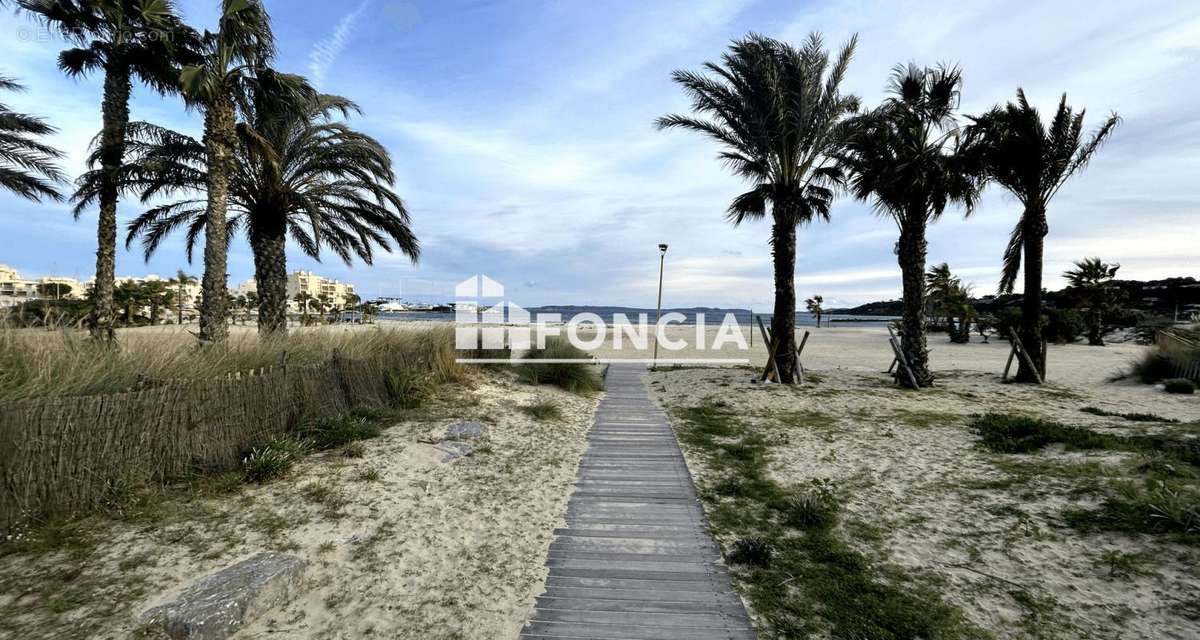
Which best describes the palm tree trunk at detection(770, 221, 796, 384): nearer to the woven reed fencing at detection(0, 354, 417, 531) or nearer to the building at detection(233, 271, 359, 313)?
the woven reed fencing at detection(0, 354, 417, 531)

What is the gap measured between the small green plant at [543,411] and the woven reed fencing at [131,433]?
3.68 meters

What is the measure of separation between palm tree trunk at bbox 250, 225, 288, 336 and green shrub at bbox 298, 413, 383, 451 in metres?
6.54

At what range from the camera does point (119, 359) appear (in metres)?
5.77

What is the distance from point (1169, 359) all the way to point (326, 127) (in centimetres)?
2245

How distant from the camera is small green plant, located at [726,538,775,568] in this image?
153 inches

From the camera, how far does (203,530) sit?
163 inches

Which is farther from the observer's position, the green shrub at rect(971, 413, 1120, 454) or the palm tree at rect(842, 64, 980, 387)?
the palm tree at rect(842, 64, 980, 387)

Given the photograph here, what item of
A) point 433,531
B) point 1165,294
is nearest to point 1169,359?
point 433,531

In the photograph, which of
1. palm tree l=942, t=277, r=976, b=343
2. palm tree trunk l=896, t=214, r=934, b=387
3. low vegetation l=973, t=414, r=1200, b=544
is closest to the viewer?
low vegetation l=973, t=414, r=1200, b=544

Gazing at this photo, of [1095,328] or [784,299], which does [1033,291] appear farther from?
[1095,328]

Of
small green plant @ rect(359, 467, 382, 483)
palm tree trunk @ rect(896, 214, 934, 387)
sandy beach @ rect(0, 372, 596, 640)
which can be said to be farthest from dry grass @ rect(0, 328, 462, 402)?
palm tree trunk @ rect(896, 214, 934, 387)

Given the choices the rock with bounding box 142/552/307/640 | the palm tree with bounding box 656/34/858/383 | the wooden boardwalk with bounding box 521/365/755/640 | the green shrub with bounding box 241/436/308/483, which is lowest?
the wooden boardwalk with bounding box 521/365/755/640

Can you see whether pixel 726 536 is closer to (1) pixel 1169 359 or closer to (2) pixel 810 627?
(2) pixel 810 627

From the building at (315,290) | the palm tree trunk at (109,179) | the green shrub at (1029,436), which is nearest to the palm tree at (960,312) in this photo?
the green shrub at (1029,436)
